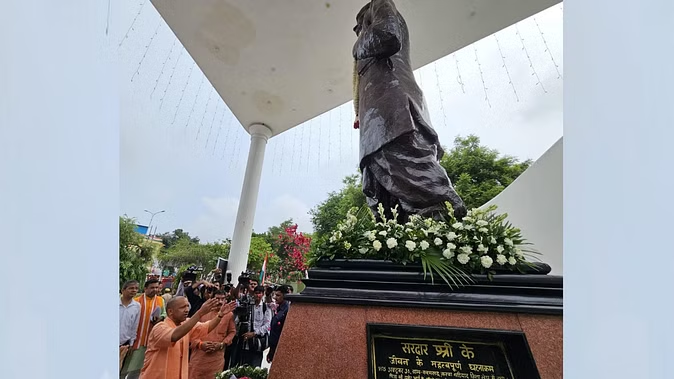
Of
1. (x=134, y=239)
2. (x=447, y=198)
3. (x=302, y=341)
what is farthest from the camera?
(x=134, y=239)

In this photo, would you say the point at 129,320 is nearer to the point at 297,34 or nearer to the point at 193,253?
the point at 297,34

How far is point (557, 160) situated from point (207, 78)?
22.8 ft

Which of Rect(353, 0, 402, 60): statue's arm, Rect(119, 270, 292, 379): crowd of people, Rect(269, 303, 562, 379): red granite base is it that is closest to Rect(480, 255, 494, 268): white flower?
Rect(269, 303, 562, 379): red granite base

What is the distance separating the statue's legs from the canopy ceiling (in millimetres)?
4568

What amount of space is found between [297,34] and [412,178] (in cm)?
524

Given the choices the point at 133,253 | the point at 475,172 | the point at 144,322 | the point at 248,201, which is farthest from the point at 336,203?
the point at 144,322

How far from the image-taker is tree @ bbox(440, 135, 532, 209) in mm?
17188

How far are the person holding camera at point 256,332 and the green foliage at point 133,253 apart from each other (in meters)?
3.37

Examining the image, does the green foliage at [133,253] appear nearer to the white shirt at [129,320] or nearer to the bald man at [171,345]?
the white shirt at [129,320]

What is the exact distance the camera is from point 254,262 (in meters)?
26.3

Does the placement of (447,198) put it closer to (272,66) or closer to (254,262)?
(272,66)

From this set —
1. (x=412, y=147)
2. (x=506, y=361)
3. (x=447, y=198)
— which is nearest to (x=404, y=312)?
(x=506, y=361)

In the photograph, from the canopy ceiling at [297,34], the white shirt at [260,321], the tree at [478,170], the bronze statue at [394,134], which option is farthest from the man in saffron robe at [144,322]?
the tree at [478,170]

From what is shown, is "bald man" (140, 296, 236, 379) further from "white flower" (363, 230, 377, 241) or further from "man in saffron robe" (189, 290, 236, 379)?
"white flower" (363, 230, 377, 241)
